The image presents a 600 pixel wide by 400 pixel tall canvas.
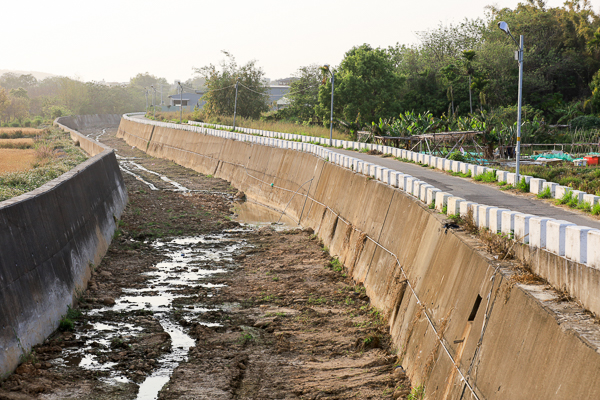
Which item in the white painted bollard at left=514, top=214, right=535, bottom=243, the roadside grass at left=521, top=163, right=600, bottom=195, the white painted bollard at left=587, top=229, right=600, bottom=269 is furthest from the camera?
the roadside grass at left=521, top=163, right=600, bottom=195

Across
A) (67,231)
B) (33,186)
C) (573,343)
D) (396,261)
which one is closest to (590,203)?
(396,261)

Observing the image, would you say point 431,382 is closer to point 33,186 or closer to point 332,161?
point 33,186

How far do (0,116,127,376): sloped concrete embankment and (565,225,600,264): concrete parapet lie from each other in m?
8.43

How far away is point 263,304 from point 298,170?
15576 mm

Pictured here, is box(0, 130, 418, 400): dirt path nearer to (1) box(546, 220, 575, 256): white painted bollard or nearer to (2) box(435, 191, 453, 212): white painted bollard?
(2) box(435, 191, 453, 212): white painted bollard

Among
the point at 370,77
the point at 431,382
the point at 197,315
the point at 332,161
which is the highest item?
the point at 370,77

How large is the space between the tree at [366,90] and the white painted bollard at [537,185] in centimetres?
3627

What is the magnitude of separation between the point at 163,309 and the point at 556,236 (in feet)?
33.0

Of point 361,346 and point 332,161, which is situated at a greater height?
point 332,161

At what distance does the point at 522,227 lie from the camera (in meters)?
9.05

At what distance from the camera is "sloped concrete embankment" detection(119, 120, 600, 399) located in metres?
6.19

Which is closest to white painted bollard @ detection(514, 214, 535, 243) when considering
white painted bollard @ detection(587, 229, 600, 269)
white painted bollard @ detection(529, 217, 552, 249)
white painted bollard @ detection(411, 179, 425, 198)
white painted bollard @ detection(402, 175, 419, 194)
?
white painted bollard @ detection(529, 217, 552, 249)

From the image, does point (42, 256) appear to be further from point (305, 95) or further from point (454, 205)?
point (305, 95)

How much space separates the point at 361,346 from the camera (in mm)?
12055
